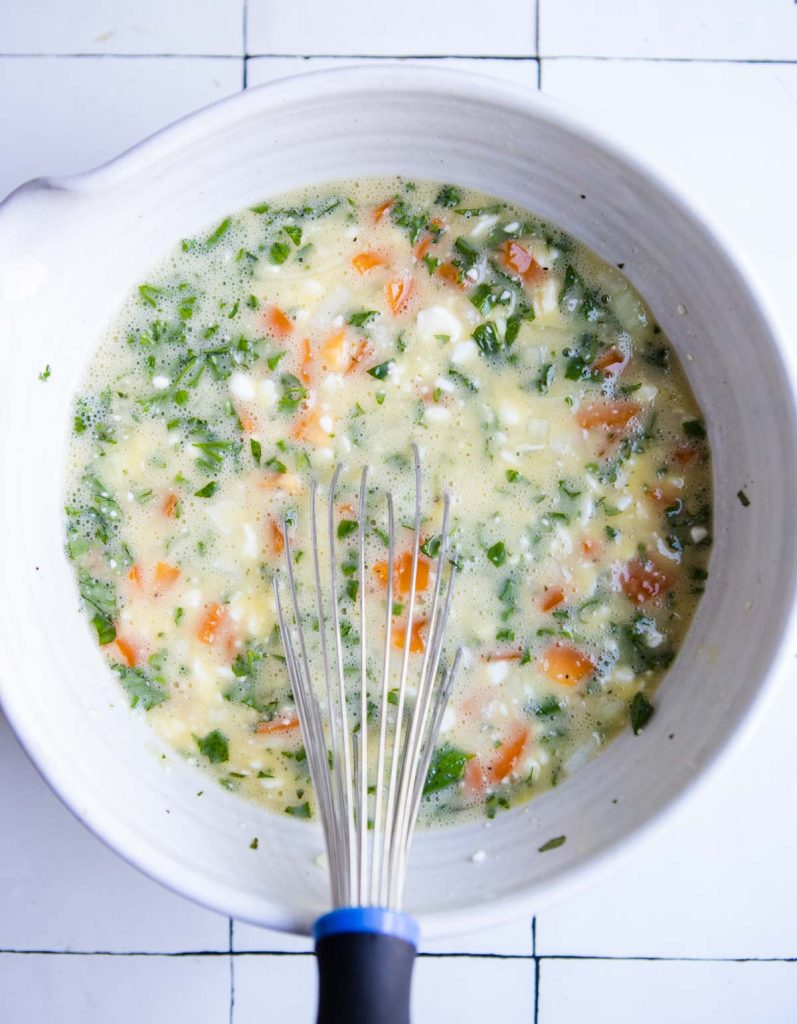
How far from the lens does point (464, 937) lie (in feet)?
4.52

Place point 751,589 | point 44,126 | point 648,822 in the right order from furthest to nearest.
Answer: point 44,126, point 751,589, point 648,822

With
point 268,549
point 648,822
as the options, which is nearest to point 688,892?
point 648,822

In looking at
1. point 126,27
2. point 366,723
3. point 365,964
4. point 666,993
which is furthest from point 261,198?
point 666,993

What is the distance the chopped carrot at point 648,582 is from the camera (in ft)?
4.35

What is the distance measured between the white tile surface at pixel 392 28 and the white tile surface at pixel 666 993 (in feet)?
4.11

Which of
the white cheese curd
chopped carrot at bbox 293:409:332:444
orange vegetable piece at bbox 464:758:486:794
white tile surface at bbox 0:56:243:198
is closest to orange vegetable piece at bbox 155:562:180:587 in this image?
the white cheese curd

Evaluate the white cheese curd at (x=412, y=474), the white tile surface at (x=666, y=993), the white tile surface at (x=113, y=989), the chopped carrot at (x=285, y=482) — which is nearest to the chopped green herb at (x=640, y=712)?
the white cheese curd at (x=412, y=474)

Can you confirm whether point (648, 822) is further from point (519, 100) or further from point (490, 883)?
point (519, 100)

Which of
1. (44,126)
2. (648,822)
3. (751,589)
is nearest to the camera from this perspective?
(648,822)

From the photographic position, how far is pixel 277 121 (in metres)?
1.21

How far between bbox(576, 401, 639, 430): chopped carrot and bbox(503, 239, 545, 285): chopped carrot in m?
0.18

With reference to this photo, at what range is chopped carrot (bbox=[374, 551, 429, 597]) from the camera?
1314 mm

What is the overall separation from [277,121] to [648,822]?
0.91 meters

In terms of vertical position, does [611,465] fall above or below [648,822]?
above
